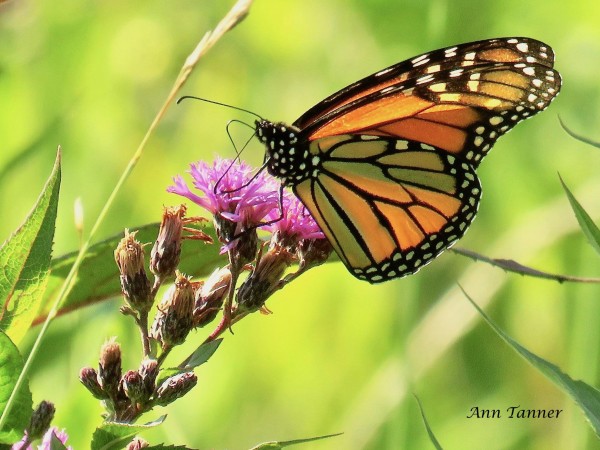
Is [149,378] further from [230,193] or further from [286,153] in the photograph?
[286,153]

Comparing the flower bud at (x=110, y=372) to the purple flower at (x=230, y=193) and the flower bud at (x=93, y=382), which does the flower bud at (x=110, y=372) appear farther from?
the purple flower at (x=230, y=193)

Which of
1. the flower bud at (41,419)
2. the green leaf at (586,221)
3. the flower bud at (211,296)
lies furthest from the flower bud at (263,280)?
the green leaf at (586,221)

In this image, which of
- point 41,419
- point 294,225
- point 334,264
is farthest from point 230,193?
point 334,264

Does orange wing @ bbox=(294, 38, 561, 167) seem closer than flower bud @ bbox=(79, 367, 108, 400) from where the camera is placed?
No

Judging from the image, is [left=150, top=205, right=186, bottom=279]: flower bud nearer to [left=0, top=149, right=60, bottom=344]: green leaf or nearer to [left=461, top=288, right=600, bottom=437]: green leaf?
[left=0, top=149, right=60, bottom=344]: green leaf

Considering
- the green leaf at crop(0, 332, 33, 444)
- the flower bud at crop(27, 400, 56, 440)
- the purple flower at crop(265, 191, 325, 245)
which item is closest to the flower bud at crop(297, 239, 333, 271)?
the purple flower at crop(265, 191, 325, 245)

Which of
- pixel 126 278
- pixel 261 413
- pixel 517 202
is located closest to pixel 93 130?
pixel 261 413
